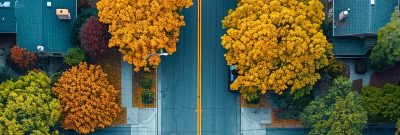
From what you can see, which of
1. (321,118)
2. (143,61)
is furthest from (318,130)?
(143,61)

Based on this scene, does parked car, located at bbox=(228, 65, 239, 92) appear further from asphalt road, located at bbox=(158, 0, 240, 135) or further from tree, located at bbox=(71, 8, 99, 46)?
tree, located at bbox=(71, 8, 99, 46)

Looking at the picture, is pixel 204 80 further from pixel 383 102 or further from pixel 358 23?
pixel 383 102

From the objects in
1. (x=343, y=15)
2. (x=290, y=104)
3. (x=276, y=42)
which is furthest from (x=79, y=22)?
(x=343, y=15)

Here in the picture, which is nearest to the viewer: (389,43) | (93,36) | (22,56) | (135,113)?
(389,43)

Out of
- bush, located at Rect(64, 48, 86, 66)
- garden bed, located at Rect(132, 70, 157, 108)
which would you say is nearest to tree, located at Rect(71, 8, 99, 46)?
bush, located at Rect(64, 48, 86, 66)

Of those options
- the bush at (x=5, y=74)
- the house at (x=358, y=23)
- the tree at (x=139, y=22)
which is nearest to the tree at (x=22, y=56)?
the bush at (x=5, y=74)

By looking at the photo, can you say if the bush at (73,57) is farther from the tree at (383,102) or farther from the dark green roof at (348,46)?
the tree at (383,102)

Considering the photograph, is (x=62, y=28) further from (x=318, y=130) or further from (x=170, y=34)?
(x=318, y=130)
